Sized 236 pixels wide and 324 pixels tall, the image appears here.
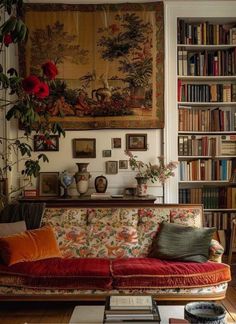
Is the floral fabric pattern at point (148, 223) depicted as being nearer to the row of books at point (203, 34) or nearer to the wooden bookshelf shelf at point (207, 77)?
the wooden bookshelf shelf at point (207, 77)

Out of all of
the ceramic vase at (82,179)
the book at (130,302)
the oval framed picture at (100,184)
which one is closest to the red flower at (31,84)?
the book at (130,302)

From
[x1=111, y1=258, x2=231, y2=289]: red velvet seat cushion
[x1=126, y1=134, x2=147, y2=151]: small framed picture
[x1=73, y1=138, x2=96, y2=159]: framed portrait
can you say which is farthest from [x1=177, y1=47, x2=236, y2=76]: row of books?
[x1=111, y1=258, x2=231, y2=289]: red velvet seat cushion

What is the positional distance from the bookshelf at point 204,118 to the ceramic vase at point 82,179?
102cm

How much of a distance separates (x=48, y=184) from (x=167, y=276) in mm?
Result: 2197

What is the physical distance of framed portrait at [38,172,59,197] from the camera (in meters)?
4.61

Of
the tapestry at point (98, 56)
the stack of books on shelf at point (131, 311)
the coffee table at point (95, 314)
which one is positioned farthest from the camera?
the tapestry at point (98, 56)

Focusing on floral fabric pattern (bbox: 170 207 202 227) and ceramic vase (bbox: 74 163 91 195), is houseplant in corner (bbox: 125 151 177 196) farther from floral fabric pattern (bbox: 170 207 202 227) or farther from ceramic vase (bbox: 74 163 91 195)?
floral fabric pattern (bbox: 170 207 202 227)

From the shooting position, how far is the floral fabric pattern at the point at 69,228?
11.3 feet

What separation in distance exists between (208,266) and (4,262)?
5.51ft

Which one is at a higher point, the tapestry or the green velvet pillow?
the tapestry

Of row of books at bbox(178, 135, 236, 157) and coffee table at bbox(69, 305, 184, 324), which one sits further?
row of books at bbox(178, 135, 236, 157)

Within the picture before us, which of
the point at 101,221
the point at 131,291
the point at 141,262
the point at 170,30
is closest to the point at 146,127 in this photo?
the point at 170,30

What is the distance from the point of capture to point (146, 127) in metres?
4.61

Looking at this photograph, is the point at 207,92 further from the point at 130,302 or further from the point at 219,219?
the point at 130,302
